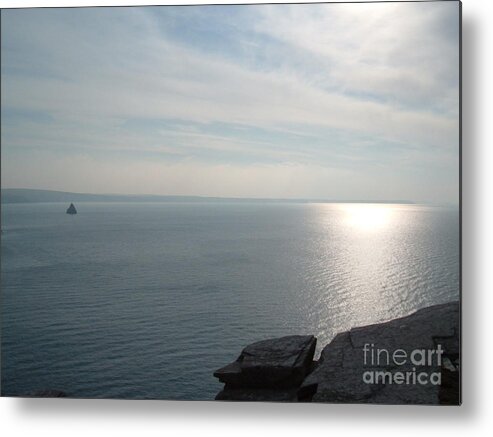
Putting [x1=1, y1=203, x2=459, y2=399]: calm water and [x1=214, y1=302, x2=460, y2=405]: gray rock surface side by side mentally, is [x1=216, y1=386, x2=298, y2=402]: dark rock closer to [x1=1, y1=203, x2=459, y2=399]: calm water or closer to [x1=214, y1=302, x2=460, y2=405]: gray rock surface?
[x1=214, y1=302, x2=460, y2=405]: gray rock surface

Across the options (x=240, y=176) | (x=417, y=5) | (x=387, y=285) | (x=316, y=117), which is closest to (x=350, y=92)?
(x=316, y=117)

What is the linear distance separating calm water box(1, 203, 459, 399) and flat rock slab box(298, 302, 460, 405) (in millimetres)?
113

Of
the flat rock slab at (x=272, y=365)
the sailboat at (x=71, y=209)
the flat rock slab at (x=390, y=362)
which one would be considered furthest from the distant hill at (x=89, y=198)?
the flat rock slab at (x=272, y=365)

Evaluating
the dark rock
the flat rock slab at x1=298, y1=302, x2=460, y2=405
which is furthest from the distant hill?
the dark rock

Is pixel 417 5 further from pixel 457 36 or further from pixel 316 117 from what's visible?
pixel 316 117

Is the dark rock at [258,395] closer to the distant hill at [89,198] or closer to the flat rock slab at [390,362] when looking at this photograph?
the flat rock slab at [390,362]

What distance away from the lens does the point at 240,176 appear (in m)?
5.03

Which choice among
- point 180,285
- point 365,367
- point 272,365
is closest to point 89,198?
point 180,285

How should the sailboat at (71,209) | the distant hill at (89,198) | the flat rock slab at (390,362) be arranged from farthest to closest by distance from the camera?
1. the sailboat at (71,209)
2. the distant hill at (89,198)
3. the flat rock slab at (390,362)

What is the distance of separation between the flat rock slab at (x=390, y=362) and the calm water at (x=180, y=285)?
0.37 ft

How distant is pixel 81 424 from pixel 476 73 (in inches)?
183

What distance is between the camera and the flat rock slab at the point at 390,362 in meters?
4.49

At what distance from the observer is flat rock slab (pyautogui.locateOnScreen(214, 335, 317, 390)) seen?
4.63m

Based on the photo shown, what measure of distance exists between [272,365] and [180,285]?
1152 millimetres
